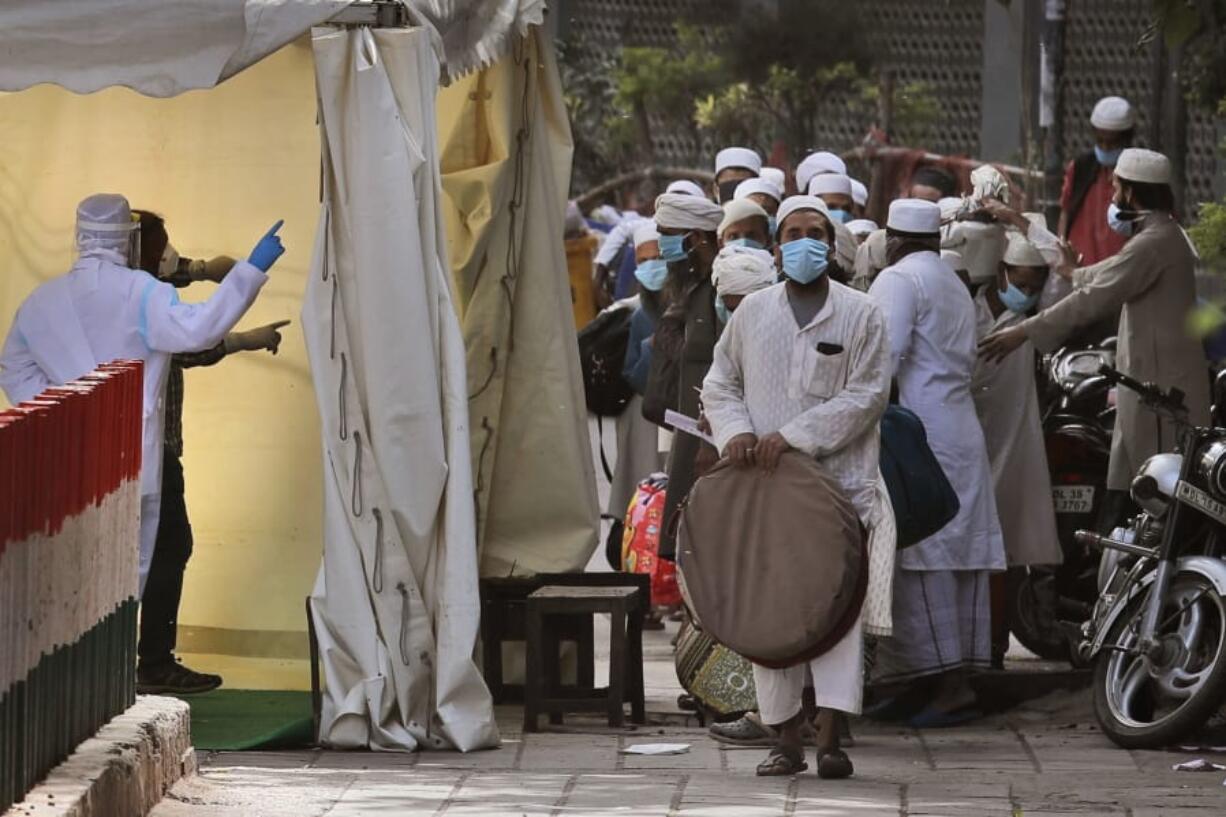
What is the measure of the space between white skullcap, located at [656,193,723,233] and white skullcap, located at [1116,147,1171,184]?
4.97 feet

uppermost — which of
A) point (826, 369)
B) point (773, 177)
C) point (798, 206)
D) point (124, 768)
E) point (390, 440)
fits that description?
point (773, 177)

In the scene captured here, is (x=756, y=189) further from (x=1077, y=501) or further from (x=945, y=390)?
(x=945, y=390)

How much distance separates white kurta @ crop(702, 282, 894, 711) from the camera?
770cm

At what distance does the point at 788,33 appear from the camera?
26438mm

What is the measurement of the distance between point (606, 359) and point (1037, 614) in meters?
2.31

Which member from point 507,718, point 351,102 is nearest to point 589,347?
point 507,718

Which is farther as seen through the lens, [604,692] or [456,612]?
[604,692]

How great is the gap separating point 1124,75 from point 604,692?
53.8 ft

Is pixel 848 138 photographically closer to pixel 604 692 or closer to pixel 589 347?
pixel 589 347

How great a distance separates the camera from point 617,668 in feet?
29.0

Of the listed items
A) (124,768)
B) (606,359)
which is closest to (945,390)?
(606,359)

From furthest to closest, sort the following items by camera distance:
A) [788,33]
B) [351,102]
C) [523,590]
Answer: [788,33] → [523,590] → [351,102]

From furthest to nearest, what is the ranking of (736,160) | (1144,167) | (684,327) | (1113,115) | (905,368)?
(1113,115), (736,160), (1144,167), (684,327), (905,368)

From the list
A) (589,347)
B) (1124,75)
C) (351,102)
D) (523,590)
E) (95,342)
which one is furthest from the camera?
(1124,75)
